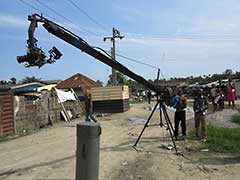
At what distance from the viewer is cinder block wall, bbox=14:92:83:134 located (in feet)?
59.1

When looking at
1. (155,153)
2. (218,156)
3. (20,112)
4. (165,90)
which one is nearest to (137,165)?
(155,153)

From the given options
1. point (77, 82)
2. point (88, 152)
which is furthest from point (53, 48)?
point (77, 82)

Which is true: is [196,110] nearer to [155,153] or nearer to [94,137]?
[155,153]

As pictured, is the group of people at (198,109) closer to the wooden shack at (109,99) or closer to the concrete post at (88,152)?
the concrete post at (88,152)

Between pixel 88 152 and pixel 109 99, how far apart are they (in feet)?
80.8

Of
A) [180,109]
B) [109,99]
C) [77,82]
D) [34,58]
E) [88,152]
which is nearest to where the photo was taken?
[88,152]

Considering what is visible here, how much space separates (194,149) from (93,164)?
7.16 meters

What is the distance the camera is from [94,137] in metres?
4.56

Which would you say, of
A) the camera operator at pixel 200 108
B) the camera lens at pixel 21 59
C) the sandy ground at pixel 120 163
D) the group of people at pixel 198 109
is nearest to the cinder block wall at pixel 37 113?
the sandy ground at pixel 120 163

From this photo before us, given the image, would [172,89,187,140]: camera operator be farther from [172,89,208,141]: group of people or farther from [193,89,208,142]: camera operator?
[193,89,208,142]: camera operator

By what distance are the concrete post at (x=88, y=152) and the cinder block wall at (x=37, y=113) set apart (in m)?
13.7

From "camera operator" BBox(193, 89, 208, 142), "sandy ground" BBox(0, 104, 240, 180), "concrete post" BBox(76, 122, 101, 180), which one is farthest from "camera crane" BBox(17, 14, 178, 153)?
"concrete post" BBox(76, 122, 101, 180)

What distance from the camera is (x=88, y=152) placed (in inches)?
178

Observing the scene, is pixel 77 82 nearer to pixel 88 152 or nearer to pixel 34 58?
pixel 34 58
